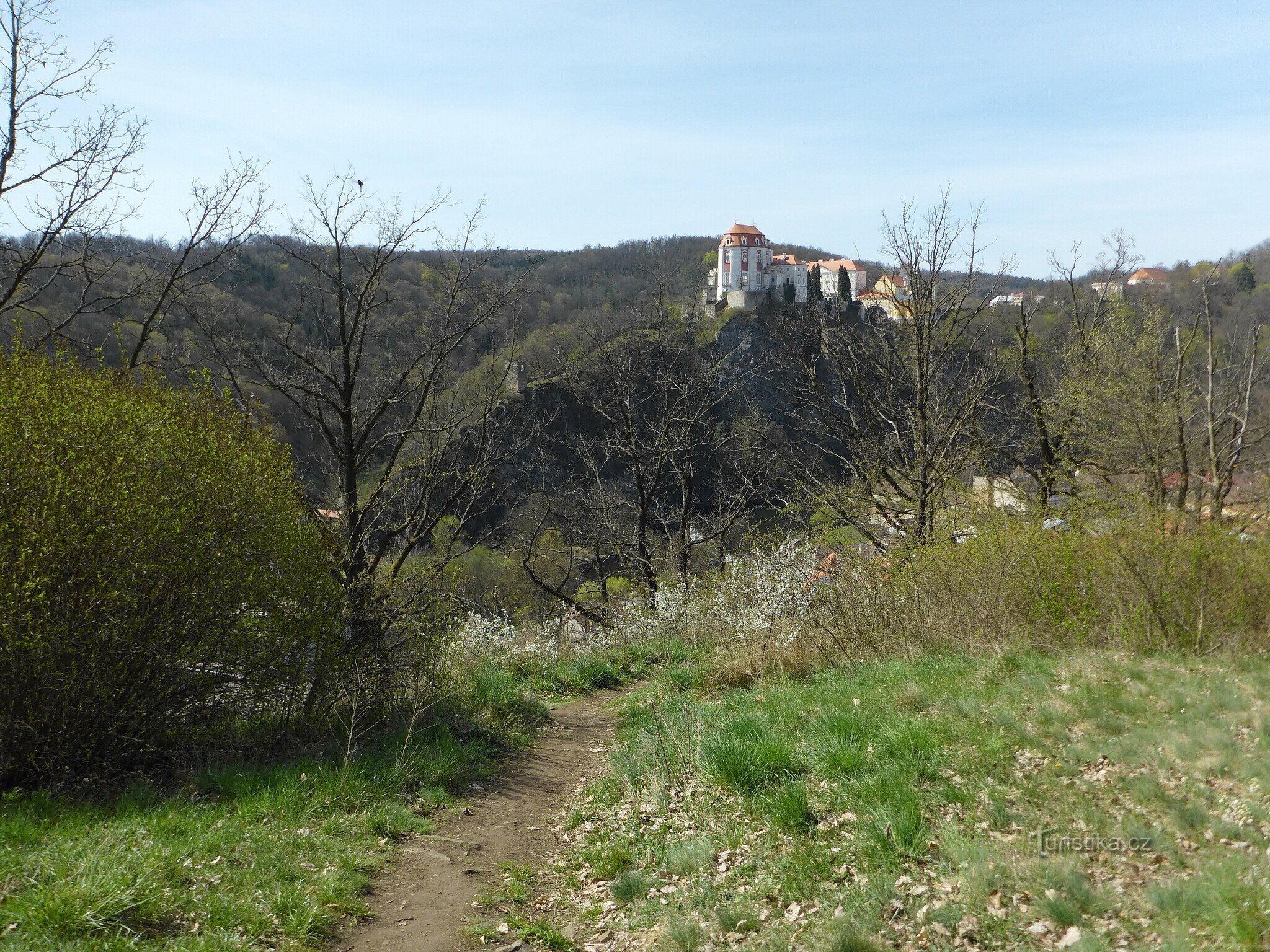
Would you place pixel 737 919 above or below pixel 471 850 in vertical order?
above

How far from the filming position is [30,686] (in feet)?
18.3

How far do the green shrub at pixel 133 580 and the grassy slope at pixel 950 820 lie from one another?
2970mm

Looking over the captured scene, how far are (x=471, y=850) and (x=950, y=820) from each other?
118 inches

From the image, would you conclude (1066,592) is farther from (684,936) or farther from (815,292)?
(815,292)

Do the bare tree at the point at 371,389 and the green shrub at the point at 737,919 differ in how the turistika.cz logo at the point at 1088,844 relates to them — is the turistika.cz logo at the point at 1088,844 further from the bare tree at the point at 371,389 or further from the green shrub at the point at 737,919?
the bare tree at the point at 371,389

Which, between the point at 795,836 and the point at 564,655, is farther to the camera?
the point at 564,655

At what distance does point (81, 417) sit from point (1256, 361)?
22.2 m

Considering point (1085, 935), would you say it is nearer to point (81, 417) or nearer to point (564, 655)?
point (81, 417)

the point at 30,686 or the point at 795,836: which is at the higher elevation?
the point at 30,686

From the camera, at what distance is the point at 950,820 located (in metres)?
4.42

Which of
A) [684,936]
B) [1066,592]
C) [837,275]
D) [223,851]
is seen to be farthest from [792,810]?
→ [837,275]

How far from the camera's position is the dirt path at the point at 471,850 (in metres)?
4.22

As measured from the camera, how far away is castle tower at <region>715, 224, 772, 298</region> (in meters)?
112

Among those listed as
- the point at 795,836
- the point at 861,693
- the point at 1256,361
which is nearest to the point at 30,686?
the point at 795,836
